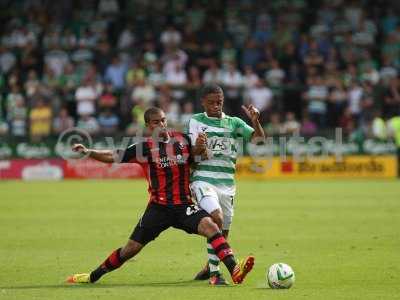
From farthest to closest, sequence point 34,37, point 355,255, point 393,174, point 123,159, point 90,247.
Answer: point 34,37, point 393,174, point 90,247, point 355,255, point 123,159

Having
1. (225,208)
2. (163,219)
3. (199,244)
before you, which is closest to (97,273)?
(163,219)

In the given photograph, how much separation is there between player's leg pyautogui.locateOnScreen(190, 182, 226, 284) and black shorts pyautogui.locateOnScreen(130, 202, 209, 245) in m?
0.14

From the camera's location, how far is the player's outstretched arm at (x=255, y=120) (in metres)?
9.82

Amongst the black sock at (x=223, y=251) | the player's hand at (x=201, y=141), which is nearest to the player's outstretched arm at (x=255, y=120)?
the player's hand at (x=201, y=141)

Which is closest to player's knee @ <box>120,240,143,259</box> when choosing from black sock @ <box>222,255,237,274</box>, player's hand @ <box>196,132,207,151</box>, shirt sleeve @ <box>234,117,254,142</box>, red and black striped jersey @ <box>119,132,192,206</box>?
red and black striped jersey @ <box>119,132,192,206</box>

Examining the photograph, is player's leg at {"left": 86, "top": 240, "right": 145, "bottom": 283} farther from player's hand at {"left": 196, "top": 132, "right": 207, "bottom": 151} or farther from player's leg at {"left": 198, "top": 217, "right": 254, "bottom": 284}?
player's hand at {"left": 196, "top": 132, "right": 207, "bottom": 151}

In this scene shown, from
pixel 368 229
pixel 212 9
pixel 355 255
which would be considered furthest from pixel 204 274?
pixel 212 9

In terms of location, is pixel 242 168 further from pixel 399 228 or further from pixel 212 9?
pixel 399 228

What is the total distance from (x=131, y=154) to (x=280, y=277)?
6.48 ft

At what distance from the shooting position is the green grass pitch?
9273 mm

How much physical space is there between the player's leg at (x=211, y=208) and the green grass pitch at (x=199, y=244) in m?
0.22

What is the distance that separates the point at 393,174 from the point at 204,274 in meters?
18.4

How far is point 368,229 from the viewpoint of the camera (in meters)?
15.0

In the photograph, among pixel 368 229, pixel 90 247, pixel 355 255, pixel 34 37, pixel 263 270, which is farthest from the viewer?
pixel 34 37
